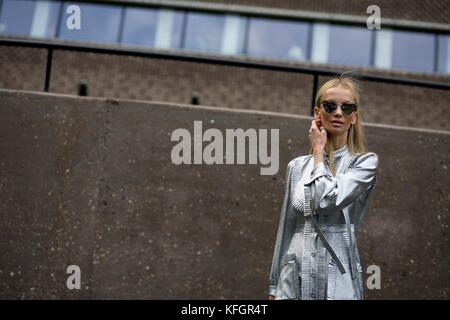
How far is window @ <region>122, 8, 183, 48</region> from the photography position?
1338cm

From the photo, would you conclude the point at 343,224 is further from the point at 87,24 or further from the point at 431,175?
the point at 87,24

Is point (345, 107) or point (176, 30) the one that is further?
point (176, 30)

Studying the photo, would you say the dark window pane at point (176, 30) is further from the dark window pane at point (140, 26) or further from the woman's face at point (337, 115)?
the woman's face at point (337, 115)

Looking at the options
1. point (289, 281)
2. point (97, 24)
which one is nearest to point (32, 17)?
point (97, 24)

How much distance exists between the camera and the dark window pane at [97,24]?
13.1m

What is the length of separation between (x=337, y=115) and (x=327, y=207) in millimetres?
547

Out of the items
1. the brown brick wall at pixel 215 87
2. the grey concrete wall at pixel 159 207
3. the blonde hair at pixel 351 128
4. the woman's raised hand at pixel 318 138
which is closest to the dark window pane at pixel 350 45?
the brown brick wall at pixel 215 87

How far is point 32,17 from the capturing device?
1350 centimetres

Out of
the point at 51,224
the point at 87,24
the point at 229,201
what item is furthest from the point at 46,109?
the point at 87,24

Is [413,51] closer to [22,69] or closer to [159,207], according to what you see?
[22,69]

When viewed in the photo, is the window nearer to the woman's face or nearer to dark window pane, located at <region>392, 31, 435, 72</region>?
dark window pane, located at <region>392, 31, 435, 72</region>

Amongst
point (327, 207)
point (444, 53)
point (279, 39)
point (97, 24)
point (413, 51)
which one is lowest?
point (327, 207)

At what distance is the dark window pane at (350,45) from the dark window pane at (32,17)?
667 centimetres

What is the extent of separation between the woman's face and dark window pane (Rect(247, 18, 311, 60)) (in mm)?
10367
